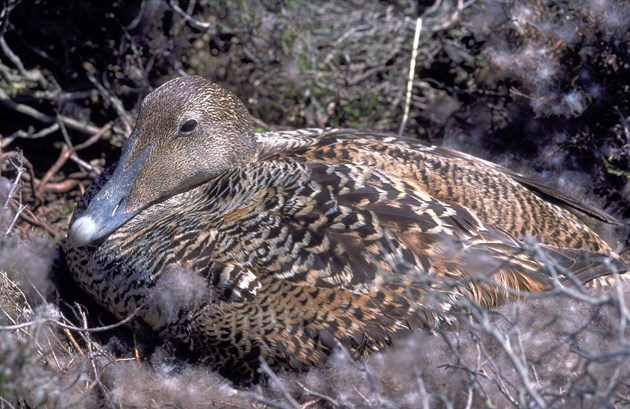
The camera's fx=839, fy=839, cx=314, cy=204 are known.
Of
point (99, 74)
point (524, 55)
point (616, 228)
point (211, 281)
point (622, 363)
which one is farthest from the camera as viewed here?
point (99, 74)

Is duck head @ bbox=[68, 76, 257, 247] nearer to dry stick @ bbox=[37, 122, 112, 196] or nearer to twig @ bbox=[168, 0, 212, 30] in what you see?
dry stick @ bbox=[37, 122, 112, 196]

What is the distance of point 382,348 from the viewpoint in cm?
297

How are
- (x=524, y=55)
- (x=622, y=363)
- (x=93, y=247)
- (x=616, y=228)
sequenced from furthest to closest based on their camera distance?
(x=524, y=55), (x=616, y=228), (x=93, y=247), (x=622, y=363)

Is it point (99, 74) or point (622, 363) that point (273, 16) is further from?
point (622, 363)

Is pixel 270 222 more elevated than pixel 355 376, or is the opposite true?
pixel 270 222

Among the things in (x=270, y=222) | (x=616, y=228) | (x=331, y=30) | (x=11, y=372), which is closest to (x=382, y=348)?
(x=270, y=222)

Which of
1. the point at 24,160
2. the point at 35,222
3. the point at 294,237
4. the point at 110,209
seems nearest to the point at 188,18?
the point at 24,160

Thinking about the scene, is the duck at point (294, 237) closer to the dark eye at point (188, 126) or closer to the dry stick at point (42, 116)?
the dark eye at point (188, 126)

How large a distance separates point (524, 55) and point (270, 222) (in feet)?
6.37

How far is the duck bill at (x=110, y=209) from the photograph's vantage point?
11.4ft

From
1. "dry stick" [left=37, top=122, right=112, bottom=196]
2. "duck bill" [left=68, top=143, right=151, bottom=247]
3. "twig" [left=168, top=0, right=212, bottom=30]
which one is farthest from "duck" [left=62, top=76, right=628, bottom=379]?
"twig" [left=168, top=0, right=212, bottom=30]

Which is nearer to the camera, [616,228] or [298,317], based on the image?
[298,317]

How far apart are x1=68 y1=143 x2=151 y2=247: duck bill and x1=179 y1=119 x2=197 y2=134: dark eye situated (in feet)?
0.53

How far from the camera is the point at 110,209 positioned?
138 inches
